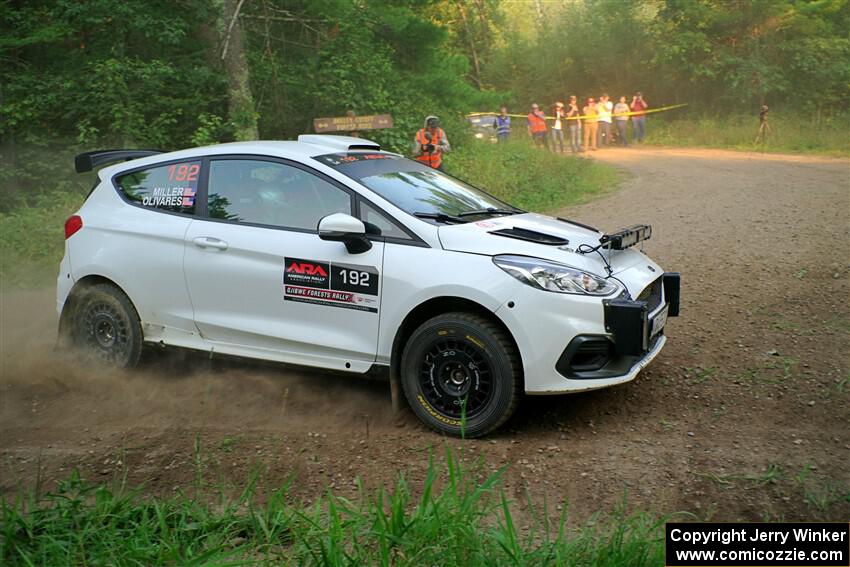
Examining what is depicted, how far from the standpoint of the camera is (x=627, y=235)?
18.4 ft

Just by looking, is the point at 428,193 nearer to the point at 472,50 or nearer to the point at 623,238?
the point at 623,238

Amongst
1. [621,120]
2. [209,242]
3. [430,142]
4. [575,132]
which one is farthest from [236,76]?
[621,120]

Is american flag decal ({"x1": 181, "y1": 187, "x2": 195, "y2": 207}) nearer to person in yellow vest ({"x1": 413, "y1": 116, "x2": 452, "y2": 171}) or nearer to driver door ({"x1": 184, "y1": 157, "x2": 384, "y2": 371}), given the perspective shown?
driver door ({"x1": 184, "y1": 157, "x2": 384, "y2": 371})

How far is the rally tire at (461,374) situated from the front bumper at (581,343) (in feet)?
0.40

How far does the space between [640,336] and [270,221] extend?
2.57m

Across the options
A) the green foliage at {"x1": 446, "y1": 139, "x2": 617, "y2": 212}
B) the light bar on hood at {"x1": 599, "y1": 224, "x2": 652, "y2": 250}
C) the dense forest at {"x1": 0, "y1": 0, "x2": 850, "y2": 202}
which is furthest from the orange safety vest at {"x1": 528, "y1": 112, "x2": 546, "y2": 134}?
the light bar on hood at {"x1": 599, "y1": 224, "x2": 652, "y2": 250}

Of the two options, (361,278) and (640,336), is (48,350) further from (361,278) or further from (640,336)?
(640,336)

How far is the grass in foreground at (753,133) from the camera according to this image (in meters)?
23.7

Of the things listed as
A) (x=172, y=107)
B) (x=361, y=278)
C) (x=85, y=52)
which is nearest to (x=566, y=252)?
(x=361, y=278)

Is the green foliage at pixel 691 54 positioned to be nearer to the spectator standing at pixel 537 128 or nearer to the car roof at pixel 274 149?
the spectator standing at pixel 537 128

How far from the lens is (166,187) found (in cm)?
641

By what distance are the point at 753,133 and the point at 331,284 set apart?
25861mm

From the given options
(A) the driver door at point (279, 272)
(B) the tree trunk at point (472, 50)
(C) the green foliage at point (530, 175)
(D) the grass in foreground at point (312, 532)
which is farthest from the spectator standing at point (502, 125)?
(D) the grass in foreground at point (312, 532)

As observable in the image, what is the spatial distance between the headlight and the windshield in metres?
0.85
